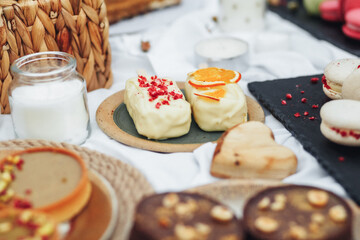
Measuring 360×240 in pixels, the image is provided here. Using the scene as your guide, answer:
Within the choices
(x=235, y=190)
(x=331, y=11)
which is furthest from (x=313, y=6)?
(x=235, y=190)

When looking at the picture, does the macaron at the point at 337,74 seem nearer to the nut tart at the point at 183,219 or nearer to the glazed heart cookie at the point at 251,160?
the glazed heart cookie at the point at 251,160

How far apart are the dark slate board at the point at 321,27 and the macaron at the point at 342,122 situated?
2.08ft

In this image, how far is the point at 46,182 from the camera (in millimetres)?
725

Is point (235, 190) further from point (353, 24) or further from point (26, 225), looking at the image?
point (353, 24)

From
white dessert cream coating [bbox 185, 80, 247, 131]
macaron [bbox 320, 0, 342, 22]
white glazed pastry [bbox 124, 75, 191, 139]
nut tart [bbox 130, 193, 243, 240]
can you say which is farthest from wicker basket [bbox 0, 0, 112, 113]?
macaron [bbox 320, 0, 342, 22]

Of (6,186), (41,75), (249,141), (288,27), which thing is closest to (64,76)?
(41,75)

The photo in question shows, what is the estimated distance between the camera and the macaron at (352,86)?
96 centimetres

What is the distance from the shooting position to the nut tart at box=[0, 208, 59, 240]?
60 centimetres

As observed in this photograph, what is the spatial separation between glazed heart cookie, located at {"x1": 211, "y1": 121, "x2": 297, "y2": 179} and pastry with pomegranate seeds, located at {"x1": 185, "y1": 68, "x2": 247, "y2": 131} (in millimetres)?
136

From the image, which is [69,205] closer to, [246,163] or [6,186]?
[6,186]

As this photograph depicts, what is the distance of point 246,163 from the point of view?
0.83m

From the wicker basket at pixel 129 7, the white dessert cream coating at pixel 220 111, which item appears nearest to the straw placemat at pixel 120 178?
the white dessert cream coating at pixel 220 111

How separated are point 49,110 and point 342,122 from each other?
641 millimetres

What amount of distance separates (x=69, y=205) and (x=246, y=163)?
1.17 feet
